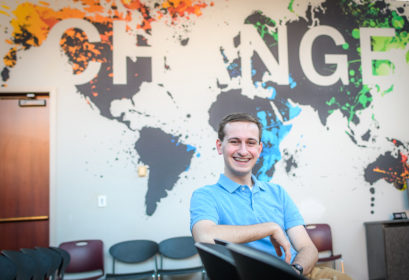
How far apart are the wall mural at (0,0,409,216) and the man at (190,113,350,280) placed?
2.24m

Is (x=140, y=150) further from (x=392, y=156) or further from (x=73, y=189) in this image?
(x=392, y=156)

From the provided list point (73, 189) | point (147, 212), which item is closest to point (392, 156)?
point (147, 212)

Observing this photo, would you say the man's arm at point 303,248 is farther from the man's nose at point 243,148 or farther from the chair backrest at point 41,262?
the chair backrest at point 41,262

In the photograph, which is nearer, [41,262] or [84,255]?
[41,262]

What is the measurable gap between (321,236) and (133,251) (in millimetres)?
2215

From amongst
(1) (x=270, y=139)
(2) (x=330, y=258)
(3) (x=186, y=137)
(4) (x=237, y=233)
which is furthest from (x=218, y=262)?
(2) (x=330, y=258)

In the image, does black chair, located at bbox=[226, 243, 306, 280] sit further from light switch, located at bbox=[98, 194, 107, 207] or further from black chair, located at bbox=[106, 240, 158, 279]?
light switch, located at bbox=[98, 194, 107, 207]

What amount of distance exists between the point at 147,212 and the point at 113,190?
0.47 metres

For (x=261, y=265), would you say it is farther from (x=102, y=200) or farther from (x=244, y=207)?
(x=102, y=200)

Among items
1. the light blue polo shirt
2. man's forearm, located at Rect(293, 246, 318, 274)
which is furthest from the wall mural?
man's forearm, located at Rect(293, 246, 318, 274)

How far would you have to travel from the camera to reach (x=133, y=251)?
3.59m

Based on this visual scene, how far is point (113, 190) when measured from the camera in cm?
374

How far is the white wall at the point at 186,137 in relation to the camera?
3.71 metres

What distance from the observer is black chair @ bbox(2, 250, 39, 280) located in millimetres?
1725
